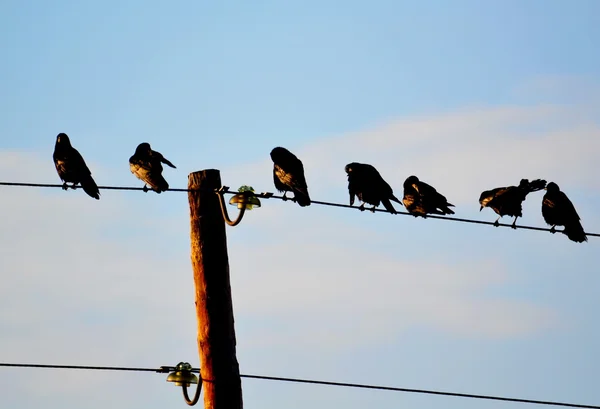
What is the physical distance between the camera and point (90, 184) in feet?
47.6

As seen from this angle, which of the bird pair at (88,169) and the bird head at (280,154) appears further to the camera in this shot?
the bird head at (280,154)

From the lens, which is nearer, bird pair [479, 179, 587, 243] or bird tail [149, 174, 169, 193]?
bird tail [149, 174, 169, 193]

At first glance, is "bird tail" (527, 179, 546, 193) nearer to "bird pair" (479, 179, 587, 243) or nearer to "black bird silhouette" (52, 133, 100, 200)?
"bird pair" (479, 179, 587, 243)

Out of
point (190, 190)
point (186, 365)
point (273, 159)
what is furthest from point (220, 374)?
point (273, 159)

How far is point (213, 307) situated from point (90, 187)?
6.18 metres

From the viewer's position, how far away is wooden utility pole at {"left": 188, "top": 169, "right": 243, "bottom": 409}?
8.47m

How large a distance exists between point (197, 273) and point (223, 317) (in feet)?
1.31

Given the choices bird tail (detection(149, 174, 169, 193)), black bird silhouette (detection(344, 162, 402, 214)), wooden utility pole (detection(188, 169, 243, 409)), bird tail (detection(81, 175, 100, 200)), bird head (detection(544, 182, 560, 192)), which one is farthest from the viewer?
bird head (detection(544, 182, 560, 192))

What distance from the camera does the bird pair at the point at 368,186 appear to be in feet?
48.9

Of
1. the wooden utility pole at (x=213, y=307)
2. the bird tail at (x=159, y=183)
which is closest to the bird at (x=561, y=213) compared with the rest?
the bird tail at (x=159, y=183)

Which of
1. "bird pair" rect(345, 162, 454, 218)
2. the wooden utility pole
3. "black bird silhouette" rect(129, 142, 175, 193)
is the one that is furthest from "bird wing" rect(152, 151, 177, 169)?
the wooden utility pole

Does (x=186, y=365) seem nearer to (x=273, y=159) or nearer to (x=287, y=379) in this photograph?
(x=287, y=379)

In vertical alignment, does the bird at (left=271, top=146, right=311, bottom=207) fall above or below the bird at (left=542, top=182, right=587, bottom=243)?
above

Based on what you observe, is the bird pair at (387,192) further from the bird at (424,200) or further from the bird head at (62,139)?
the bird head at (62,139)
